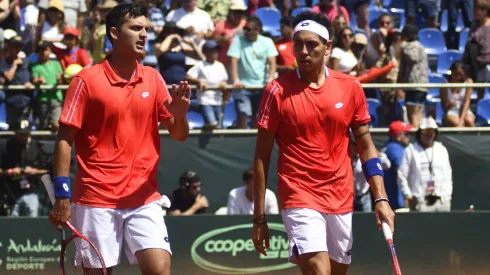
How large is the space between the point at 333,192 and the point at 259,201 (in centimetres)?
52

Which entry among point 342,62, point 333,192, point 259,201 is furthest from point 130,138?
point 342,62

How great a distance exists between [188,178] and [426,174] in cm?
324

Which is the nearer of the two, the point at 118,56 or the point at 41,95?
the point at 118,56

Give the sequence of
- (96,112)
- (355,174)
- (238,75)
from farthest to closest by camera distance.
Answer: (238,75)
(355,174)
(96,112)

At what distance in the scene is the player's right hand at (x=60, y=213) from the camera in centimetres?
689

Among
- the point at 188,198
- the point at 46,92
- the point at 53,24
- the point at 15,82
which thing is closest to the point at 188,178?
the point at 188,198

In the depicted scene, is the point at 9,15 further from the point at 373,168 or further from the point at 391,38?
the point at 373,168

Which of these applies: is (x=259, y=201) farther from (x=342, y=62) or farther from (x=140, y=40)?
(x=342, y=62)

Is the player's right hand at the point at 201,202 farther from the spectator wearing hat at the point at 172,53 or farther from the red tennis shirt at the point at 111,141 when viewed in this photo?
the red tennis shirt at the point at 111,141

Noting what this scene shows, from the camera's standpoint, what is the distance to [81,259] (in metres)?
7.07

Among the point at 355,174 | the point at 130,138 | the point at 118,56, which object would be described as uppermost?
the point at 118,56

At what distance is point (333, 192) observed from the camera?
284 inches

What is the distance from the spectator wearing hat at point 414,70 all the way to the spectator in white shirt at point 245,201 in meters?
2.69

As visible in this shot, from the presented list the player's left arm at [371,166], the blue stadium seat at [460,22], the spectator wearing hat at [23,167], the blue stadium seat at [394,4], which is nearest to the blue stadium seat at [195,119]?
the spectator wearing hat at [23,167]
